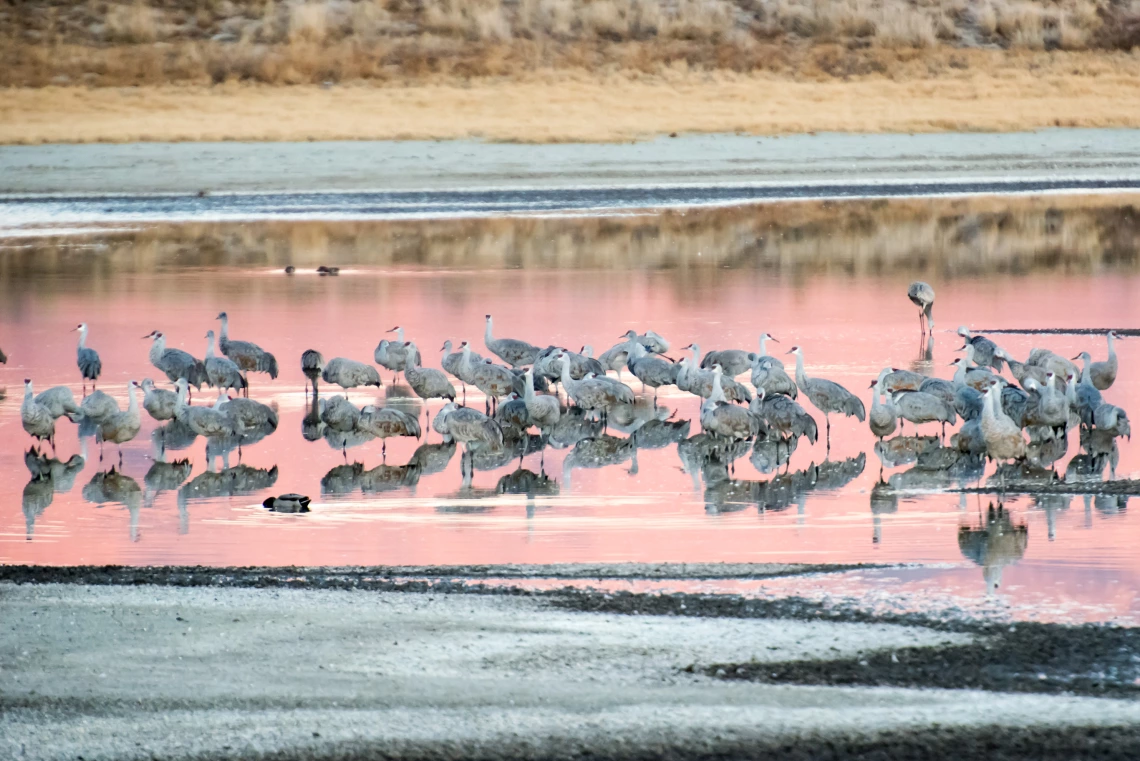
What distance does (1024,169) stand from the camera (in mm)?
41094

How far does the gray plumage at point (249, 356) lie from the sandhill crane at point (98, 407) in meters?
2.72

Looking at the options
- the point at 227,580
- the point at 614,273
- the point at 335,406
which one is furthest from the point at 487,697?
the point at 614,273

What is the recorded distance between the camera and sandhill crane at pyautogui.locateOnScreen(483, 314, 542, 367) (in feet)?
55.4

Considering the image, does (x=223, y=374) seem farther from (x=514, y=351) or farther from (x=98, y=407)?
(x=514, y=351)

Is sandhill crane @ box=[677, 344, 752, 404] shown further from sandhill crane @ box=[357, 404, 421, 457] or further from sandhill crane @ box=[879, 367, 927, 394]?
sandhill crane @ box=[357, 404, 421, 457]

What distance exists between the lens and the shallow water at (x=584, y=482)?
412 inches

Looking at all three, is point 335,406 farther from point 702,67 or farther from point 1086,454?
point 702,67

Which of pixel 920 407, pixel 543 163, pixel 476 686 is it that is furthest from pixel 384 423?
pixel 543 163

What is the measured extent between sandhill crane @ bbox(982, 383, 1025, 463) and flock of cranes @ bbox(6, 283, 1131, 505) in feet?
0.04

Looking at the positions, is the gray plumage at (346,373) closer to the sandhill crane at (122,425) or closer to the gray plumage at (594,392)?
the gray plumage at (594,392)

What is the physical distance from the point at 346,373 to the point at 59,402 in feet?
8.16

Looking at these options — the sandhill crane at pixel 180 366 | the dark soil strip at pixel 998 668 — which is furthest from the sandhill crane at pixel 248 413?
the dark soil strip at pixel 998 668

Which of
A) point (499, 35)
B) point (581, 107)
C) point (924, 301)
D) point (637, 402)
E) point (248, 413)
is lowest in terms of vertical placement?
point (637, 402)

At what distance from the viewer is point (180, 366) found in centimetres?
1628
